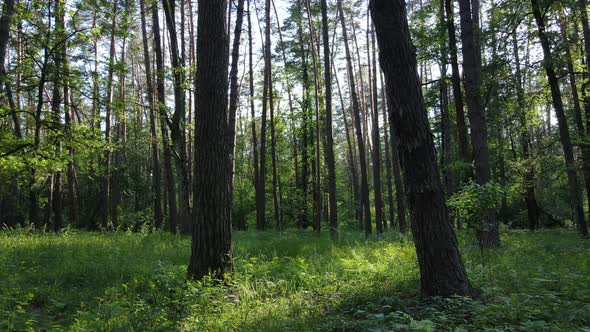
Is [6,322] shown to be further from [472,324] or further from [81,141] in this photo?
[81,141]

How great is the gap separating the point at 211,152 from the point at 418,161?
309cm

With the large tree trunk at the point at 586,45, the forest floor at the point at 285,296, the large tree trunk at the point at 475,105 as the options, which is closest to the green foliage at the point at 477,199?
the forest floor at the point at 285,296

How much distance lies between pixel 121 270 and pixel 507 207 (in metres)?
28.4

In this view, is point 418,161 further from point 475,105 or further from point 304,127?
point 304,127

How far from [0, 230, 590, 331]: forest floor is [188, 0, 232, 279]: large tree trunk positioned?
453mm

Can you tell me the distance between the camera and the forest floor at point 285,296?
370 cm

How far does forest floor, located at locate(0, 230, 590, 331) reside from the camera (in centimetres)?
370

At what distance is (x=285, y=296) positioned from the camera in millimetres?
5191

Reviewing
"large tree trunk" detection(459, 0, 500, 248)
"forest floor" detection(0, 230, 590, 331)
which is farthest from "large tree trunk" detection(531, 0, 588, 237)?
"forest floor" detection(0, 230, 590, 331)

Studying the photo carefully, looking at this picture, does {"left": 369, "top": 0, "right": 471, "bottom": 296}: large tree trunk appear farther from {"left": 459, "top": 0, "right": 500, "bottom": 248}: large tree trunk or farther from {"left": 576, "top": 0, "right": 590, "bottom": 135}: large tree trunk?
{"left": 576, "top": 0, "right": 590, "bottom": 135}: large tree trunk

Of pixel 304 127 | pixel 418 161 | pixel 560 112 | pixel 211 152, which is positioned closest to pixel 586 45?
pixel 560 112

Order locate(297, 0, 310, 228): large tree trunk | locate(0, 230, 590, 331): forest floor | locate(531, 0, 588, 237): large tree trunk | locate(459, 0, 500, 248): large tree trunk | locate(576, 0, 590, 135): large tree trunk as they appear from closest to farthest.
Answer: locate(0, 230, 590, 331): forest floor, locate(459, 0, 500, 248): large tree trunk, locate(531, 0, 588, 237): large tree trunk, locate(576, 0, 590, 135): large tree trunk, locate(297, 0, 310, 228): large tree trunk

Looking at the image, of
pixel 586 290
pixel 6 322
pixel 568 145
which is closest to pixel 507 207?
pixel 568 145

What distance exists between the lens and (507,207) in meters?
27.7
